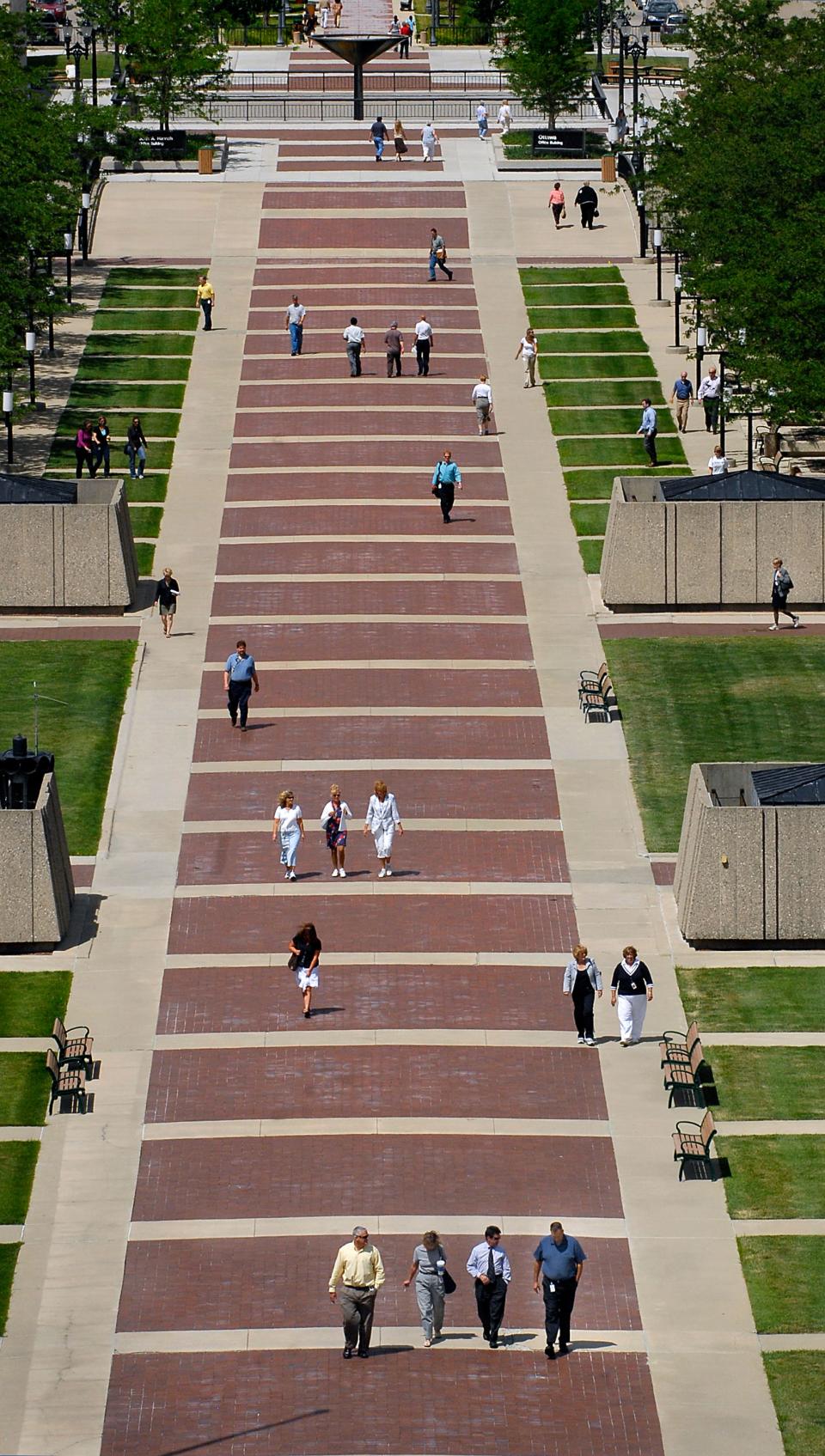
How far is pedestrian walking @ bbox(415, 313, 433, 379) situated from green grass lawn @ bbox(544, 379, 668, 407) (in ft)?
8.37

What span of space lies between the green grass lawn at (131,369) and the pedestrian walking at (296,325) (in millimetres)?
2282

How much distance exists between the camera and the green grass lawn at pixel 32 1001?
3127cm

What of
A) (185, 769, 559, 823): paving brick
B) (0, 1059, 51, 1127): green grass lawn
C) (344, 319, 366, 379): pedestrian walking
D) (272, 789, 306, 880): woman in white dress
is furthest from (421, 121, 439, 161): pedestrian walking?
(0, 1059, 51, 1127): green grass lawn

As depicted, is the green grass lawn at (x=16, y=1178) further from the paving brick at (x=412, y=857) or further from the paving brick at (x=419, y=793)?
the paving brick at (x=419, y=793)

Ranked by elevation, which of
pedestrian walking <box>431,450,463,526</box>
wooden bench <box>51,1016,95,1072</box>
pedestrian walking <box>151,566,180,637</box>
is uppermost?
pedestrian walking <box>431,450,463,526</box>

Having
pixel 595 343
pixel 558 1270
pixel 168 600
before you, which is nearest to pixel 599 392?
pixel 595 343

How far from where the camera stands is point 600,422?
2217 inches

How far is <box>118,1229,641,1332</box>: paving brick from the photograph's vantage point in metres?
25.8

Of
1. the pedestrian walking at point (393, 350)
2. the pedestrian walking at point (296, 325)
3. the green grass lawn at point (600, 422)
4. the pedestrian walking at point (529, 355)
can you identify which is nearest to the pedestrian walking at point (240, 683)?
the green grass lawn at point (600, 422)

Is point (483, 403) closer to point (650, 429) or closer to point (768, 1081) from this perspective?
point (650, 429)

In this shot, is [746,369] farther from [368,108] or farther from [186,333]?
[368,108]

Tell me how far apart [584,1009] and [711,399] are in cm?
2661

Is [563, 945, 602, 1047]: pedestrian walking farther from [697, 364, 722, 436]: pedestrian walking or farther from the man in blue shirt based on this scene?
[697, 364, 722, 436]: pedestrian walking

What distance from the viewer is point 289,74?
9119cm
